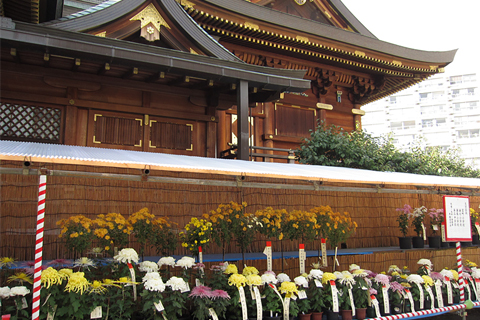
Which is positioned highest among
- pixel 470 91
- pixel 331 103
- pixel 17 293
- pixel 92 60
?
pixel 470 91

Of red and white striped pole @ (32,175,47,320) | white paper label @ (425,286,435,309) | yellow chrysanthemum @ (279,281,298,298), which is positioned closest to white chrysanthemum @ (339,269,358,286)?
yellow chrysanthemum @ (279,281,298,298)

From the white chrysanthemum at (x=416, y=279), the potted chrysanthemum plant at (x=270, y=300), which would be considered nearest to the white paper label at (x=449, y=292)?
the white chrysanthemum at (x=416, y=279)

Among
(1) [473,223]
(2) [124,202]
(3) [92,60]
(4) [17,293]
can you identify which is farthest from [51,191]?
(1) [473,223]

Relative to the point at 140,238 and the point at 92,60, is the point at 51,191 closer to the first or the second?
the point at 140,238

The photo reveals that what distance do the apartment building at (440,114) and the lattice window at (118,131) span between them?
5061 centimetres

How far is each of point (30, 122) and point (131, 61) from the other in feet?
8.63

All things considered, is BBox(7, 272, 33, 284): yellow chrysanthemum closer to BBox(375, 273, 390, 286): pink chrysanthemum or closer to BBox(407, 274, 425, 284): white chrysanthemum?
BBox(375, 273, 390, 286): pink chrysanthemum

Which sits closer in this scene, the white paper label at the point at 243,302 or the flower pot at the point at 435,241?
the white paper label at the point at 243,302

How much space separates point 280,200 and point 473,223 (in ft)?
17.4

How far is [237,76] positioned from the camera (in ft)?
27.9

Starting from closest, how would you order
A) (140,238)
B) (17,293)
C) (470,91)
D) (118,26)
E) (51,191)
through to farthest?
(17,293), (140,238), (51,191), (118,26), (470,91)

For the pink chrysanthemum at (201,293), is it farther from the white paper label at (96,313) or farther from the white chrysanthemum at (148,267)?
the white paper label at (96,313)

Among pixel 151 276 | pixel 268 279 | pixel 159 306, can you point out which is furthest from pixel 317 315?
pixel 151 276

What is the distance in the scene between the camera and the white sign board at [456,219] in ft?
21.0
